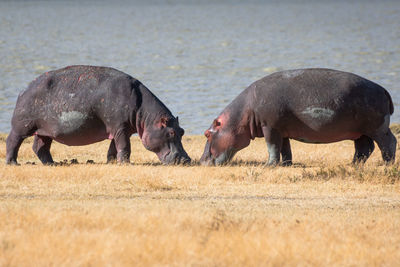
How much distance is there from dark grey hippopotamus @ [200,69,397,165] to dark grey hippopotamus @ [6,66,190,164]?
1031 millimetres

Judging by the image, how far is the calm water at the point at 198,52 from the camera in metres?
32.2

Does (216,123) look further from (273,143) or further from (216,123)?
(273,143)

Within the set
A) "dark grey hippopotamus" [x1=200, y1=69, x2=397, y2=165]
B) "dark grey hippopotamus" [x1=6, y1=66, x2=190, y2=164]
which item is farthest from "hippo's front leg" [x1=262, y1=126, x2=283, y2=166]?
"dark grey hippopotamus" [x1=6, y1=66, x2=190, y2=164]

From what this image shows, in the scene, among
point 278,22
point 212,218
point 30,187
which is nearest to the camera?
point 212,218

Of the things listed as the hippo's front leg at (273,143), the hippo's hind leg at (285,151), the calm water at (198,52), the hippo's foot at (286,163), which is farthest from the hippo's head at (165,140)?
the calm water at (198,52)

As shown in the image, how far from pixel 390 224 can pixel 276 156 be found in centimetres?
550

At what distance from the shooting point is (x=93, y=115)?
47.9 feet

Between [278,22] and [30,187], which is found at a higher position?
[30,187]

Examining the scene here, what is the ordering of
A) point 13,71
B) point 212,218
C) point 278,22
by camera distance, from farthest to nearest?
point 278,22 → point 13,71 → point 212,218

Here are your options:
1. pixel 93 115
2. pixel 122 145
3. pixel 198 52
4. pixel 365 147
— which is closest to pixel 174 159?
pixel 122 145

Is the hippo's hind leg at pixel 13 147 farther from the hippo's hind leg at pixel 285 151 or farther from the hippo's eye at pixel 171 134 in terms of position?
the hippo's hind leg at pixel 285 151

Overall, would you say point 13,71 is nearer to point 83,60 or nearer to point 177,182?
point 83,60

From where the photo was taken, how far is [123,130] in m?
14.7

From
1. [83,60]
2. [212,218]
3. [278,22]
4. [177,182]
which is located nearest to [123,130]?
[177,182]
